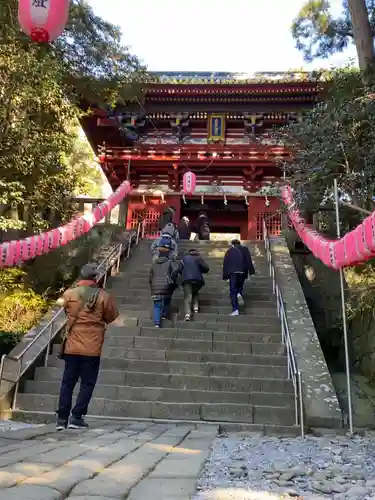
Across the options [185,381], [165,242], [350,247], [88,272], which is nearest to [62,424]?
[88,272]

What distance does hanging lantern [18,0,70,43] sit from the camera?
6.73m

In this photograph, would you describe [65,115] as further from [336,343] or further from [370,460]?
[370,460]

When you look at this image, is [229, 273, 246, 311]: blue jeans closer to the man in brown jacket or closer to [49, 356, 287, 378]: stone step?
[49, 356, 287, 378]: stone step

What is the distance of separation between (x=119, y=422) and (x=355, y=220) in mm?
5325

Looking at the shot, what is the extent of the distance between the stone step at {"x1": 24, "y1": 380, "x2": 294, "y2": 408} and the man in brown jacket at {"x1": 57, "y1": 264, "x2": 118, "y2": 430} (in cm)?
142

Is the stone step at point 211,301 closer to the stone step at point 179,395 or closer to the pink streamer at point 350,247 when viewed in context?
the pink streamer at point 350,247

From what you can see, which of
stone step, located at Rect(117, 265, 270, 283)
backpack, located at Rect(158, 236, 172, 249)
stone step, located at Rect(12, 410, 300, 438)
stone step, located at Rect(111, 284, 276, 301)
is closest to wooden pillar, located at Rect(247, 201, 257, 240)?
stone step, located at Rect(117, 265, 270, 283)

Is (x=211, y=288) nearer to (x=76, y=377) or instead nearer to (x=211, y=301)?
(x=211, y=301)

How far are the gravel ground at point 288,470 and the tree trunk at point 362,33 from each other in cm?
682

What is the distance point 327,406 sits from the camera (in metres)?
5.64

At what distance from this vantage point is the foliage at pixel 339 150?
22.5 feet

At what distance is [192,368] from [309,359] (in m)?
1.66

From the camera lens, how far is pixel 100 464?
10.2 feet

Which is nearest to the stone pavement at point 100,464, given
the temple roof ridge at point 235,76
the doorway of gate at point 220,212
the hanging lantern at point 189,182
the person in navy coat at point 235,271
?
the person in navy coat at point 235,271
